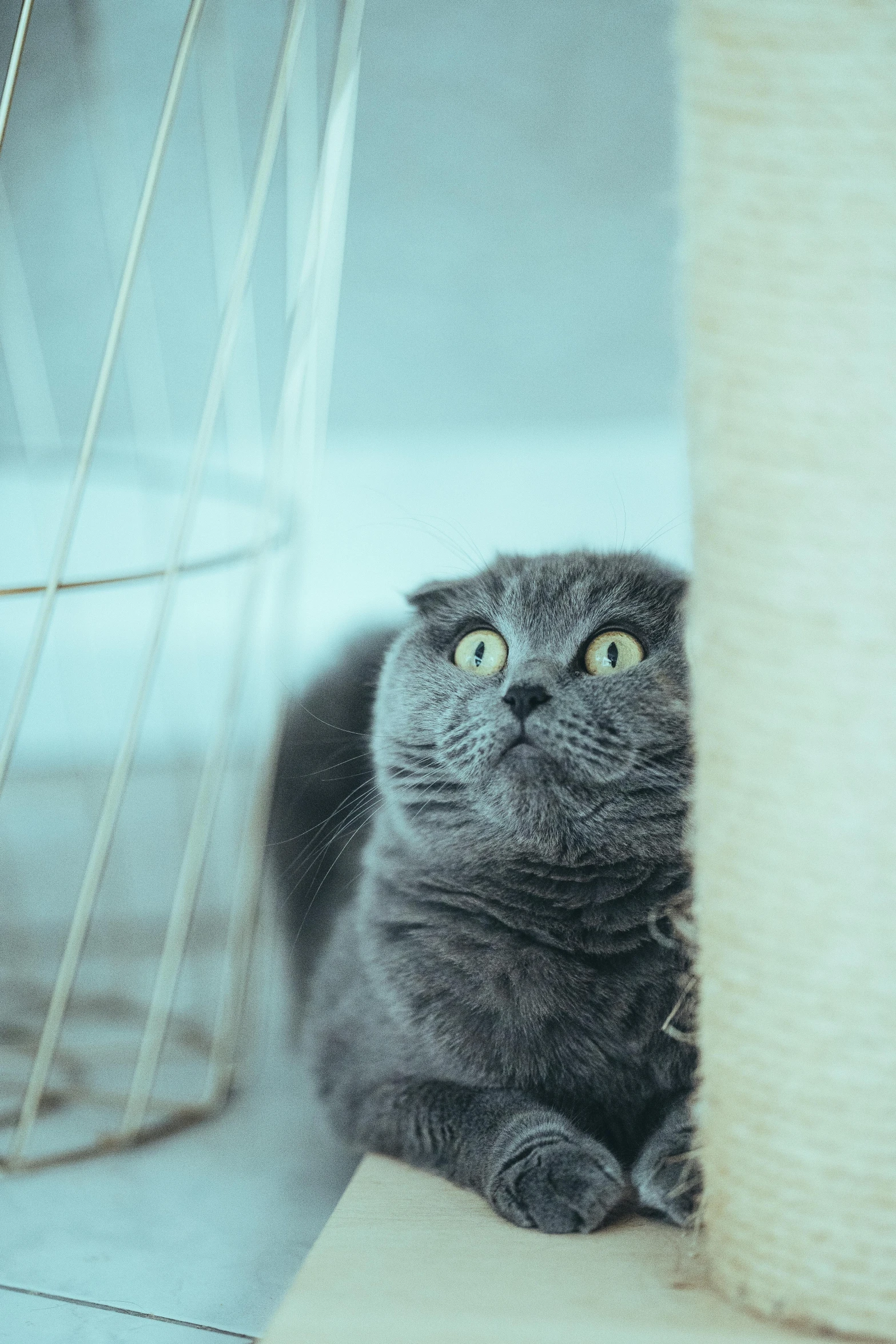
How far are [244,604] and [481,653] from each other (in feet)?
0.74

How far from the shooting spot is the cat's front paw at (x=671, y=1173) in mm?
591

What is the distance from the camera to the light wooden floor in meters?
0.50

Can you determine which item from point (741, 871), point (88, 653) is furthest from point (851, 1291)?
point (88, 653)

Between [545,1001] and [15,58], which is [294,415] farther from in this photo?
[545,1001]

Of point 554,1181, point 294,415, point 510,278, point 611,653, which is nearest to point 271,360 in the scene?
point 510,278

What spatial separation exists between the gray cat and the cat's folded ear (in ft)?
0.14

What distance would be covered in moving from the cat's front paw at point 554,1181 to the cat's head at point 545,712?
0.17m

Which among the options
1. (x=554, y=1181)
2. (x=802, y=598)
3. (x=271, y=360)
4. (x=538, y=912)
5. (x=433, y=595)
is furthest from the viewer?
(x=271, y=360)

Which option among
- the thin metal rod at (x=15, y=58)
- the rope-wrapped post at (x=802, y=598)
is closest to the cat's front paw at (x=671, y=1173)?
the rope-wrapped post at (x=802, y=598)

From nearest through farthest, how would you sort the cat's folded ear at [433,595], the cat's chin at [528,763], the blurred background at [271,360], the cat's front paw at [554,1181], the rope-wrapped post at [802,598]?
1. the rope-wrapped post at [802,598]
2. the cat's front paw at [554,1181]
3. the cat's chin at [528,763]
4. the cat's folded ear at [433,595]
5. the blurred background at [271,360]

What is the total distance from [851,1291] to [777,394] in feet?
1.22

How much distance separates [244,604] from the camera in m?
0.91

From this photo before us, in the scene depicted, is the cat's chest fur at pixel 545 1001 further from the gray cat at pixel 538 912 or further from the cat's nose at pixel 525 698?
the cat's nose at pixel 525 698

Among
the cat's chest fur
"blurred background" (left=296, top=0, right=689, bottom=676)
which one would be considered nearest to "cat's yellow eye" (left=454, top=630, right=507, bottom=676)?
the cat's chest fur
